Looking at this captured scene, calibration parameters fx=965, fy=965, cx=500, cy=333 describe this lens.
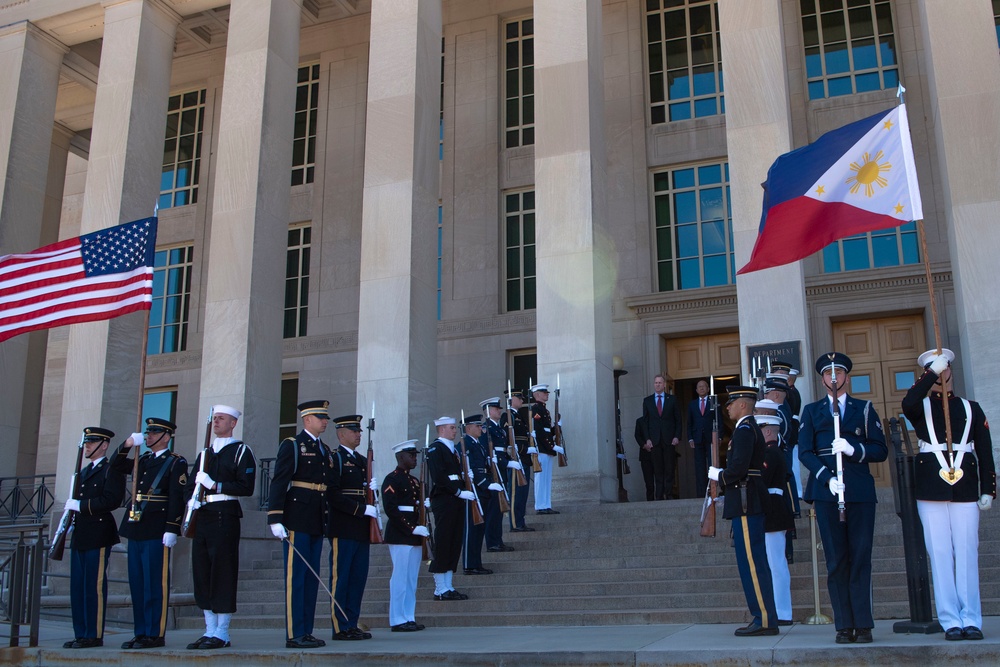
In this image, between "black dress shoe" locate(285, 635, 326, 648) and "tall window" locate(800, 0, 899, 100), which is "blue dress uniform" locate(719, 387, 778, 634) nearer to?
"black dress shoe" locate(285, 635, 326, 648)

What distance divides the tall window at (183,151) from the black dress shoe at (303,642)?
1785 cm

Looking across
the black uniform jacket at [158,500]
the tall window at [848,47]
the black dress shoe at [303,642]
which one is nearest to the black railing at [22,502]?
the black uniform jacket at [158,500]

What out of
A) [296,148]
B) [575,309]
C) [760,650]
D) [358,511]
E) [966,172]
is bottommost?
[760,650]

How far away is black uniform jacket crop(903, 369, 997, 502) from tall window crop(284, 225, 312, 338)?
56.1 ft

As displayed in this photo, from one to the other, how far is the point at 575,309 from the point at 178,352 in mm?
12261

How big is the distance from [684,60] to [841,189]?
40.2 feet

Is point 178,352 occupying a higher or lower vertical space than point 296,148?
lower

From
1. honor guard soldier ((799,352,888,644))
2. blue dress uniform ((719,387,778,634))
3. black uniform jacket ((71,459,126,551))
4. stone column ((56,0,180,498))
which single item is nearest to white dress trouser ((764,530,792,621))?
blue dress uniform ((719,387,778,634))

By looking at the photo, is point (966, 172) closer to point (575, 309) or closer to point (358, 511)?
point (575, 309)

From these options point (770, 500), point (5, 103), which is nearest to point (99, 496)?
point (770, 500)

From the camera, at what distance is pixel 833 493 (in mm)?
7316

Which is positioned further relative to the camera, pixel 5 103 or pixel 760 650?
pixel 5 103

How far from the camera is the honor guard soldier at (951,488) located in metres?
7.01

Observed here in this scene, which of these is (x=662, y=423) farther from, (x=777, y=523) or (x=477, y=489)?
(x=777, y=523)
